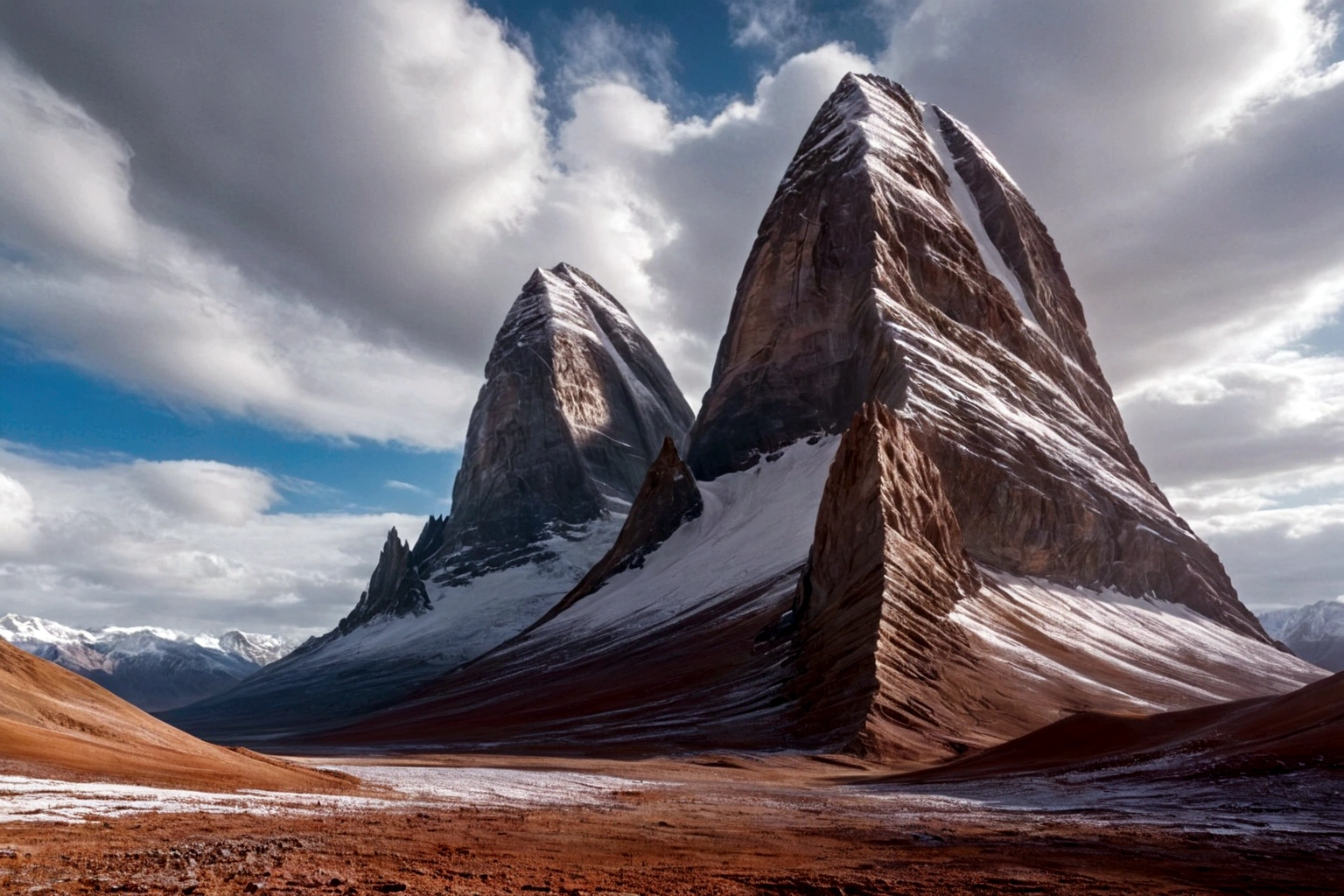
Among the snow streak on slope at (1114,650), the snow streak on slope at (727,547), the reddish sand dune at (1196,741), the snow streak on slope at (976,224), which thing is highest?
the snow streak on slope at (976,224)

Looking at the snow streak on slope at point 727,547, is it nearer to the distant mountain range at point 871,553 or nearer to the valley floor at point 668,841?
the distant mountain range at point 871,553

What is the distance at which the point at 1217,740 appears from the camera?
90.1 ft

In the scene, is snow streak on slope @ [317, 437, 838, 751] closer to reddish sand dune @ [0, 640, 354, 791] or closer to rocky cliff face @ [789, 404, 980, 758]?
rocky cliff face @ [789, 404, 980, 758]

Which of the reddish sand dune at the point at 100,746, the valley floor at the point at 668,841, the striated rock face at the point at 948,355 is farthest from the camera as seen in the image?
the striated rock face at the point at 948,355

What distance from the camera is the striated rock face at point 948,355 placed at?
320 feet

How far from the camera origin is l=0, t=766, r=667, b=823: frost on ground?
14.1m

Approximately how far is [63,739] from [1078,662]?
2713 inches

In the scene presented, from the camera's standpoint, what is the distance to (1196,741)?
2809cm

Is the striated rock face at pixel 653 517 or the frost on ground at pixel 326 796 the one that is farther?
the striated rock face at pixel 653 517

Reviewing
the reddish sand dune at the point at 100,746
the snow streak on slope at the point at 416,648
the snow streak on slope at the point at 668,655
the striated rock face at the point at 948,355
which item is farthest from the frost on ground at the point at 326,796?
the snow streak on slope at the point at 416,648

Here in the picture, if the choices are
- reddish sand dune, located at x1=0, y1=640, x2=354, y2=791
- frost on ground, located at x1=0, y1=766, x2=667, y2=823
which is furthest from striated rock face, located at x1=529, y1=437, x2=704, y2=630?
reddish sand dune, located at x1=0, y1=640, x2=354, y2=791

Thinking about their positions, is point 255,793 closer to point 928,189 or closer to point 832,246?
point 832,246

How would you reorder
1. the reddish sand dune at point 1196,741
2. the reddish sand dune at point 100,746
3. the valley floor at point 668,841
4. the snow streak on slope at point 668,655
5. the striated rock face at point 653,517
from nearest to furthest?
the valley floor at point 668,841, the reddish sand dune at point 100,746, the reddish sand dune at point 1196,741, the snow streak on slope at point 668,655, the striated rock face at point 653,517

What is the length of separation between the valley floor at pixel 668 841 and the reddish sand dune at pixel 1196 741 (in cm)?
119
